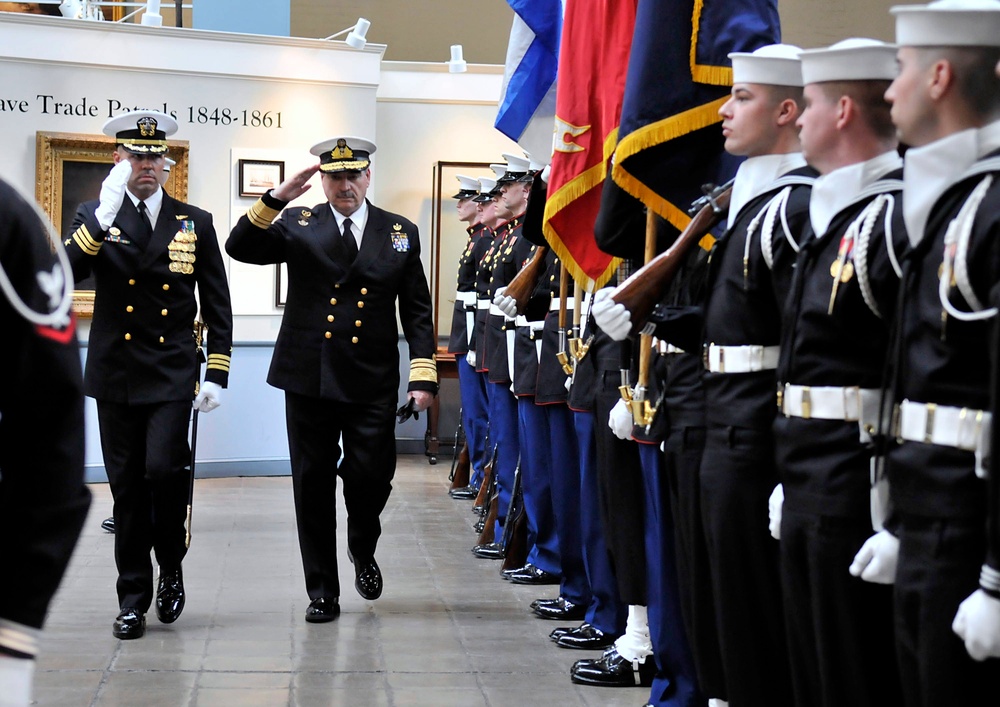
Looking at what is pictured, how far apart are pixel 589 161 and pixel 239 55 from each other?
17.3 feet

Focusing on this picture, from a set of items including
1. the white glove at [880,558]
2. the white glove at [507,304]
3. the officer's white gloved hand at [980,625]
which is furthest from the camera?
the white glove at [507,304]

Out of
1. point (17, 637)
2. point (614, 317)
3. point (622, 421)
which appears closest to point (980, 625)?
point (17, 637)

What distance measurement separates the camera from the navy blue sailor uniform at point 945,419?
1.83 meters

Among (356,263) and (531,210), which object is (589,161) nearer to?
(531,210)

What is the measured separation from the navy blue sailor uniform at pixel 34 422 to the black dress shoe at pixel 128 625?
3029 millimetres

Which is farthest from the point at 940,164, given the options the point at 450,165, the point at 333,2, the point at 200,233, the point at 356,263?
the point at 333,2

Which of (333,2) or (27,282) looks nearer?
(27,282)

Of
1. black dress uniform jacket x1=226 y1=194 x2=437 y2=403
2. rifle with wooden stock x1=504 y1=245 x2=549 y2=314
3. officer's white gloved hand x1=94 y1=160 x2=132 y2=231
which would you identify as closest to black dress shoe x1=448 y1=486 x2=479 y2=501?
black dress uniform jacket x1=226 y1=194 x2=437 y2=403

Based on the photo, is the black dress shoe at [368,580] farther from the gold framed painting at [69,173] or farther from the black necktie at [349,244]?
the gold framed painting at [69,173]

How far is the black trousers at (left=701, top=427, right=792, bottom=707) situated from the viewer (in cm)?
257

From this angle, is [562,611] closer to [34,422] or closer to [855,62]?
[855,62]

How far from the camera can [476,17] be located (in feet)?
39.8

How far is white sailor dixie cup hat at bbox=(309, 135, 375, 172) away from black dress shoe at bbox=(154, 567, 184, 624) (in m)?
1.53

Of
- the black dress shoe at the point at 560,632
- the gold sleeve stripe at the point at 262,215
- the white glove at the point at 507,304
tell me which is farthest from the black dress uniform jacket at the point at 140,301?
the black dress shoe at the point at 560,632
